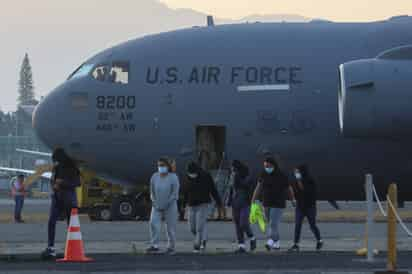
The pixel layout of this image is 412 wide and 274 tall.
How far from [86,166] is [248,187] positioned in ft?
26.8

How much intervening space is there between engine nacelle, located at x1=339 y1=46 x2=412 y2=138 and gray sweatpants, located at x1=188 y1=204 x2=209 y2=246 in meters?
4.71

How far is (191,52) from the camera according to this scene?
3262 cm

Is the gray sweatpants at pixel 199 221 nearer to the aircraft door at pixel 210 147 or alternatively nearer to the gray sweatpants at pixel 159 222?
the gray sweatpants at pixel 159 222

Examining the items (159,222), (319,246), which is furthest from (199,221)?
(319,246)

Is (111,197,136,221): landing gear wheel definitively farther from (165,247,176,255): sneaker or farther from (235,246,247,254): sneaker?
(165,247,176,255): sneaker

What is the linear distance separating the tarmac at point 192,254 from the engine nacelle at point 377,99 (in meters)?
2.32

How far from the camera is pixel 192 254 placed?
25203 millimetres

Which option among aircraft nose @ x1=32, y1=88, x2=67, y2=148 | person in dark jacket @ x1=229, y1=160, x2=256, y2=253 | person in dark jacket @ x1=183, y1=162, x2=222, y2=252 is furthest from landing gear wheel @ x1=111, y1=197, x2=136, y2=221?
person in dark jacket @ x1=183, y1=162, x2=222, y2=252

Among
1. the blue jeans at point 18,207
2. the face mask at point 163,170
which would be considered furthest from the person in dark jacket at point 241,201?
the blue jeans at point 18,207

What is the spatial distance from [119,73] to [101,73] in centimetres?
55

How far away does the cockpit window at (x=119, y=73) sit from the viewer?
33.3 m

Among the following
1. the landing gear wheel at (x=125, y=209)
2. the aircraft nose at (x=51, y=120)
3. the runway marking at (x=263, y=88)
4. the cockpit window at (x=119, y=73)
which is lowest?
the landing gear wheel at (x=125, y=209)

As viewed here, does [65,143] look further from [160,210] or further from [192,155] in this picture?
[160,210]

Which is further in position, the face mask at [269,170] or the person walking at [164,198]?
the face mask at [269,170]
